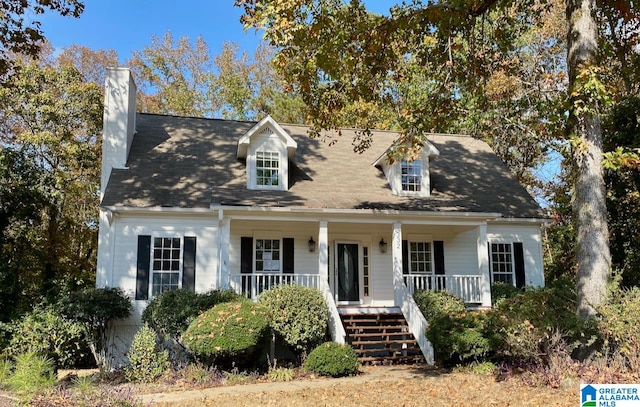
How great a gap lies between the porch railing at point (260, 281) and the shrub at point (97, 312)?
9.59 ft

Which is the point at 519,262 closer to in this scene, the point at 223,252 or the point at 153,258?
the point at 223,252

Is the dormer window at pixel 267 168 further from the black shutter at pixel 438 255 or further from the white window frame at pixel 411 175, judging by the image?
the black shutter at pixel 438 255

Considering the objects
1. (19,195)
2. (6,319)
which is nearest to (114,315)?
(6,319)

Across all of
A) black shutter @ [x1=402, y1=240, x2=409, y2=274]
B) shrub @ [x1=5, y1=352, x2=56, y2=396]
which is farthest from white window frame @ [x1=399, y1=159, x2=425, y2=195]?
shrub @ [x1=5, y1=352, x2=56, y2=396]

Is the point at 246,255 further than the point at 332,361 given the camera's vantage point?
Yes

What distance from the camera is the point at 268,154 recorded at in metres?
16.1

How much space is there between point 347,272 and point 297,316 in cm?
420

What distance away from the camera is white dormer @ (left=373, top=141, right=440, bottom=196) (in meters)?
16.7

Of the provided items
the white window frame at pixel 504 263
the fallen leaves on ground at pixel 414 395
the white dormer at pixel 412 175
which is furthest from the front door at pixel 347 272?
the fallen leaves on ground at pixel 414 395

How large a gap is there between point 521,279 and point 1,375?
562 inches

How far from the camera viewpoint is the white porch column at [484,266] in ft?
49.5

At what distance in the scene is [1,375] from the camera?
26.1ft

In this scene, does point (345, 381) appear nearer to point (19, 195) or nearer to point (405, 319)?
point (405, 319)

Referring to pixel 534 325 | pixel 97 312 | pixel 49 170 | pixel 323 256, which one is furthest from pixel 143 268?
pixel 534 325
